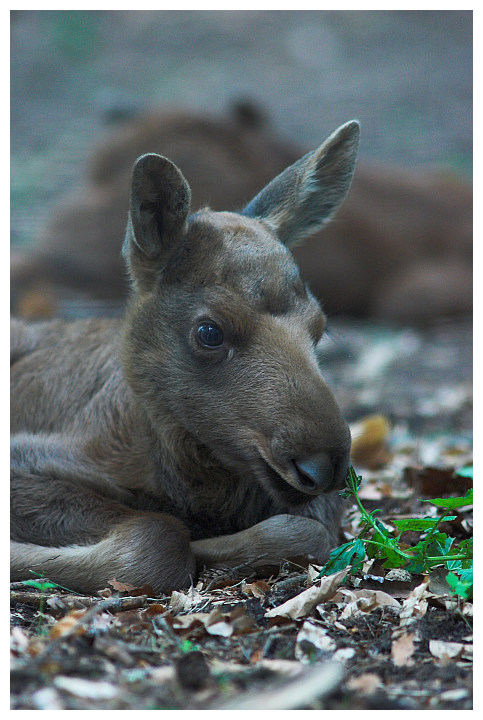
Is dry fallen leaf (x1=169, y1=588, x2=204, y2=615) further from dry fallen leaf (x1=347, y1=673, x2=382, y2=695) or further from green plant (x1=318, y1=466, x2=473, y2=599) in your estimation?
dry fallen leaf (x1=347, y1=673, x2=382, y2=695)

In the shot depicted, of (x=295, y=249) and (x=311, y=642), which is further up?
(x=295, y=249)

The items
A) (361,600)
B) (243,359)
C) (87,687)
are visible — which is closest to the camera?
(87,687)

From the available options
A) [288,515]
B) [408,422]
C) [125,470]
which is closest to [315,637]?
[288,515]

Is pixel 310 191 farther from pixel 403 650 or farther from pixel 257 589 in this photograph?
pixel 403 650

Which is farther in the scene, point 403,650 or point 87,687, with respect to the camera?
point 403,650

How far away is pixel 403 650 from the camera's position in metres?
3.42

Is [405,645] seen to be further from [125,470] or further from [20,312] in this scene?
[20,312]

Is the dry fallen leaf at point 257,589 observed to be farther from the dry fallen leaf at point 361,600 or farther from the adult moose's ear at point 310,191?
the adult moose's ear at point 310,191

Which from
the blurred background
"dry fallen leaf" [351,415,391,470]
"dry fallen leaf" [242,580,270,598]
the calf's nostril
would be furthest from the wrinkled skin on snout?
the blurred background

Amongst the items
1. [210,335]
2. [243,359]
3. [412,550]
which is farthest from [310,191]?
[412,550]

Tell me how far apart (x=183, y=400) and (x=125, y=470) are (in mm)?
702

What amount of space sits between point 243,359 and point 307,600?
3.87 ft

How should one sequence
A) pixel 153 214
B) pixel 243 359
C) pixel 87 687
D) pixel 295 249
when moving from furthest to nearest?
pixel 295 249, pixel 153 214, pixel 243 359, pixel 87 687

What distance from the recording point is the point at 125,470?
4938 millimetres
